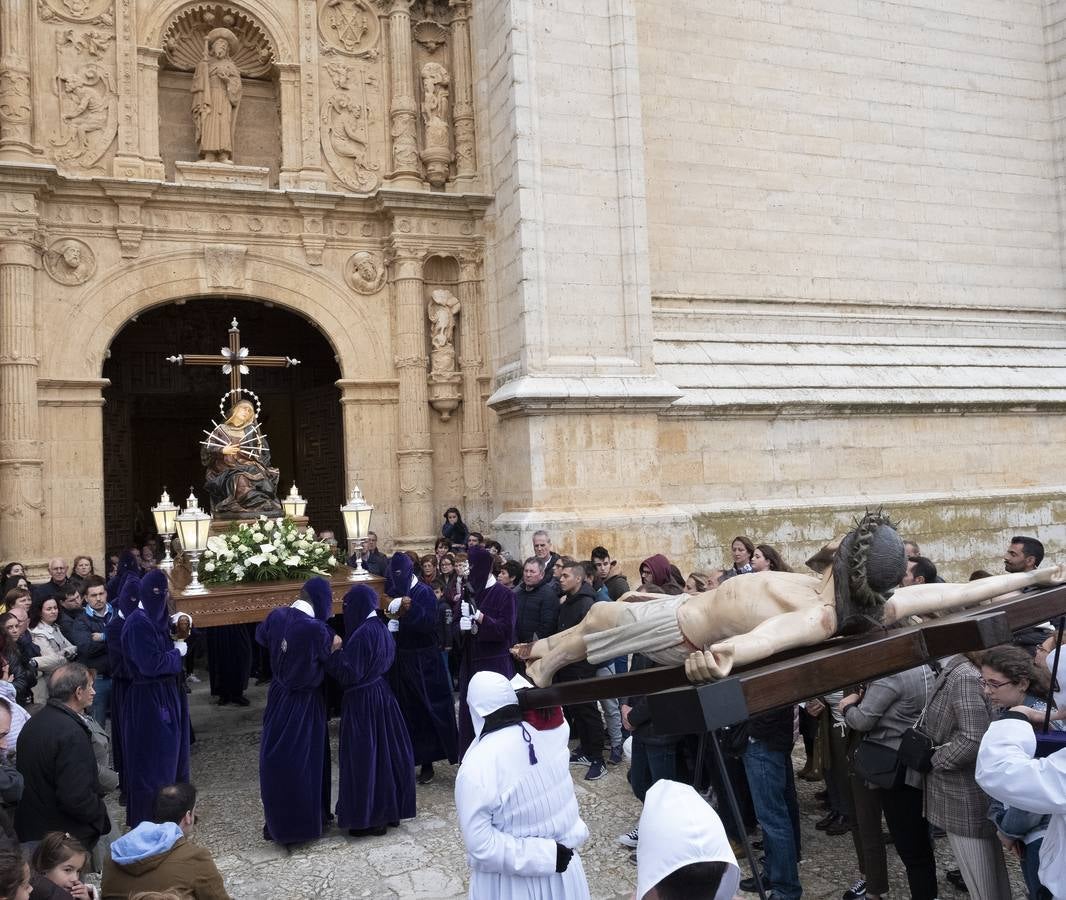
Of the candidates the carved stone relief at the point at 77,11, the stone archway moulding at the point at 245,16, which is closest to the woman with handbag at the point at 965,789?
the stone archway moulding at the point at 245,16

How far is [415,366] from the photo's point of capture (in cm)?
1317

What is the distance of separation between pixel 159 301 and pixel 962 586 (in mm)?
11376

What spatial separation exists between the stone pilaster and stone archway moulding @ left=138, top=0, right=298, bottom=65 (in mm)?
1422

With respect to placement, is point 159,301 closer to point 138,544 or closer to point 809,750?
point 138,544

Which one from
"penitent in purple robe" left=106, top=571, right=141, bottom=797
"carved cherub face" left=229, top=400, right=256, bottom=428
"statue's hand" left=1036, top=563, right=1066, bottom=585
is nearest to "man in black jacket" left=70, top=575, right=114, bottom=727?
"penitent in purple robe" left=106, top=571, right=141, bottom=797

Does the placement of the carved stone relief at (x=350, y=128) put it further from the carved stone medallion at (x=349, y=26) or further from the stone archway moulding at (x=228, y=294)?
the stone archway moulding at (x=228, y=294)

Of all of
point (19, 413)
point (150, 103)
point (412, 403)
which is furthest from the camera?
point (412, 403)

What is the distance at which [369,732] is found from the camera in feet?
20.3

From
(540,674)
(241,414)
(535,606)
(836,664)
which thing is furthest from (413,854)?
(241,414)

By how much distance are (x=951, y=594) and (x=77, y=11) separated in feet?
43.5

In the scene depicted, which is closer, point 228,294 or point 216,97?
point 228,294

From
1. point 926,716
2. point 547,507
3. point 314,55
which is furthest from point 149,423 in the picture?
point 926,716

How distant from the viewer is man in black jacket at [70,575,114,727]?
24.5 feet

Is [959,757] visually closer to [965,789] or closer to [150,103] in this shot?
[965,789]
